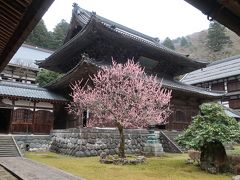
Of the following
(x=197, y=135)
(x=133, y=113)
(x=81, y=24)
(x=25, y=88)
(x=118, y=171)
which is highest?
(x=81, y=24)

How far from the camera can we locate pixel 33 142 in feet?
75.3

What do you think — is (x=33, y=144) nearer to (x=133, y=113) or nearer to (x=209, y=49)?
(x=133, y=113)

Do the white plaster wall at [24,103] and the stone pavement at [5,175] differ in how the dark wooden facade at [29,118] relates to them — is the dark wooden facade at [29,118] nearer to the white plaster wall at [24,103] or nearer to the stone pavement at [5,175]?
the white plaster wall at [24,103]

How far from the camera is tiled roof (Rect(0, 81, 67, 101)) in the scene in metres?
23.3

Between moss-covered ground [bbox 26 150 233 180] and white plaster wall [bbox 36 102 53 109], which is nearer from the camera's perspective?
moss-covered ground [bbox 26 150 233 180]

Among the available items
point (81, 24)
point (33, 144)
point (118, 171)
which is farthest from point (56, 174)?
point (81, 24)

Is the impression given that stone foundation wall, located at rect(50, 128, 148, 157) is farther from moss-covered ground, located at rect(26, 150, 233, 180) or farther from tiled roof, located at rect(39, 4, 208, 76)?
tiled roof, located at rect(39, 4, 208, 76)

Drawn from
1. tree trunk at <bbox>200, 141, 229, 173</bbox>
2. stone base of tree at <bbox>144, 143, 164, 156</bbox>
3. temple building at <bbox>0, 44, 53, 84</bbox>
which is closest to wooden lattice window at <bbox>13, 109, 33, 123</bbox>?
stone base of tree at <bbox>144, 143, 164, 156</bbox>

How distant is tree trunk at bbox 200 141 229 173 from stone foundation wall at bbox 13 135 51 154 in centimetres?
1442

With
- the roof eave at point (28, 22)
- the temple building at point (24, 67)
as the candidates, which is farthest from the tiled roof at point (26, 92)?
the roof eave at point (28, 22)

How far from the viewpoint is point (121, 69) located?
794 inches

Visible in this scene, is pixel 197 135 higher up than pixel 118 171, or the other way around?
pixel 197 135

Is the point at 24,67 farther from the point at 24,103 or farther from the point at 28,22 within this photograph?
the point at 28,22

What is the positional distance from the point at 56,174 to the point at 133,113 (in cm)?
705
